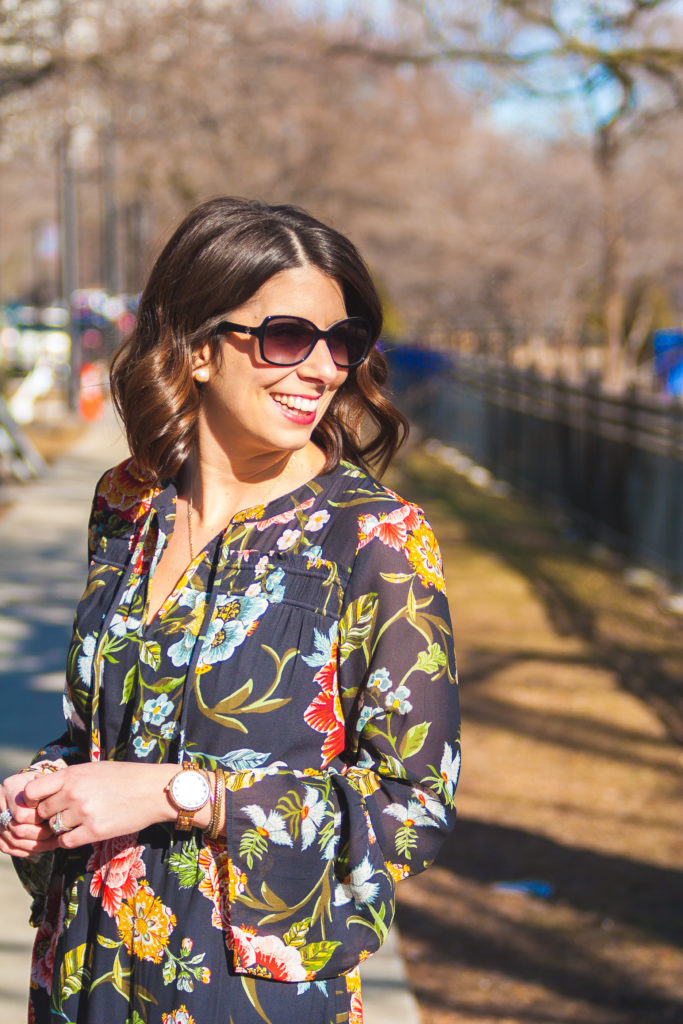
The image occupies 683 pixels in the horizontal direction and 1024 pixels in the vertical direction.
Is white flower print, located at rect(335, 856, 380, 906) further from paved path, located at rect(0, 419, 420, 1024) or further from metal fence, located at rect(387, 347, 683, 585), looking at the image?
metal fence, located at rect(387, 347, 683, 585)

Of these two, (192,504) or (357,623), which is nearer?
(357,623)

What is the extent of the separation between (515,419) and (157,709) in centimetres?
1267

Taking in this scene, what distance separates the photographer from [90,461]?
44.9 ft

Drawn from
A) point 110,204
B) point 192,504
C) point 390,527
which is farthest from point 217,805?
point 110,204

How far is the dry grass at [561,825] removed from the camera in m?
3.75

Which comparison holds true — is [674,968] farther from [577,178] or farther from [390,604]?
[577,178]

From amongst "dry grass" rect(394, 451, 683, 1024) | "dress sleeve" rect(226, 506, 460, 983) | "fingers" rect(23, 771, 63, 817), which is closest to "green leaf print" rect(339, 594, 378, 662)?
"dress sleeve" rect(226, 506, 460, 983)

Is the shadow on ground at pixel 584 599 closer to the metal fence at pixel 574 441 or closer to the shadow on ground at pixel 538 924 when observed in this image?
the metal fence at pixel 574 441

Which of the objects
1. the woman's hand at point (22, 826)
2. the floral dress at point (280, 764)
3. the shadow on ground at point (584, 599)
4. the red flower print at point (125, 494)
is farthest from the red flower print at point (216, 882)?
the shadow on ground at point (584, 599)

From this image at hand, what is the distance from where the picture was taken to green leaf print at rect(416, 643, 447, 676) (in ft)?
5.53

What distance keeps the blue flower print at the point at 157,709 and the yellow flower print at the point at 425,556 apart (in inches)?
16.6

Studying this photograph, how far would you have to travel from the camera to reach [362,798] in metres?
1.66

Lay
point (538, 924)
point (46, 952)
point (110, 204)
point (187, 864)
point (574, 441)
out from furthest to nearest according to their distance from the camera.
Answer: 1. point (110, 204)
2. point (574, 441)
3. point (538, 924)
4. point (46, 952)
5. point (187, 864)

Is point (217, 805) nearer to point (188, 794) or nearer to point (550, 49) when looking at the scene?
point (188, 794)
